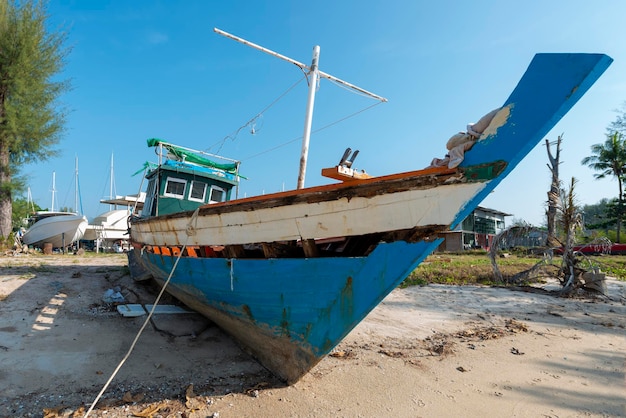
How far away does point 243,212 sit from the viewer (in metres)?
3.96

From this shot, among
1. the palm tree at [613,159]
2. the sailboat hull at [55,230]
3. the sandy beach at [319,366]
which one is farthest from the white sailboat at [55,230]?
the palm tree at [613,159]

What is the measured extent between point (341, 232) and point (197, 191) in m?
5.57

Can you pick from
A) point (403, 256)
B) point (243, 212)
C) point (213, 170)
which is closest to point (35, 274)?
point (213, 170)

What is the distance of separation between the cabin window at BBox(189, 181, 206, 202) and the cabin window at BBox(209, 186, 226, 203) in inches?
7.7

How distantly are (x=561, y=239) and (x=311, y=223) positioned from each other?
10.5m

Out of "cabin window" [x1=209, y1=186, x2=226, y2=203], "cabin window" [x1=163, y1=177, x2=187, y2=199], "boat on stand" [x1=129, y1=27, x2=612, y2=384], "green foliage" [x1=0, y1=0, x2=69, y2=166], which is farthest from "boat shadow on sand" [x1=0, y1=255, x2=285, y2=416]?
"green foliage" [x1=0, y1=0, x2=69, y2=166]

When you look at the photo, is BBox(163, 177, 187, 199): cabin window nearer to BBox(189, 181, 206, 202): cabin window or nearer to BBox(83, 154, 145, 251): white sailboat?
BBox(189, 181, 206, 202): cabin window

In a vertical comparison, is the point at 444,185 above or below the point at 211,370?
above

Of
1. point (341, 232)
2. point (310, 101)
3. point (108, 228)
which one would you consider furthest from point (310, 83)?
point (108, 228)

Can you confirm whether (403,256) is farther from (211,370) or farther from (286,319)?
(211,370)

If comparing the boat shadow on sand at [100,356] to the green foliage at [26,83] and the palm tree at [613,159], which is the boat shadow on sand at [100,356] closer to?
the green foliage at [26,83]

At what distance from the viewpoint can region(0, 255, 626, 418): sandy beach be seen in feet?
12.0

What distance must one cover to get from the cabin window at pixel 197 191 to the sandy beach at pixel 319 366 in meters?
2.28

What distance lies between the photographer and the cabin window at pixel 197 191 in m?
7.97
